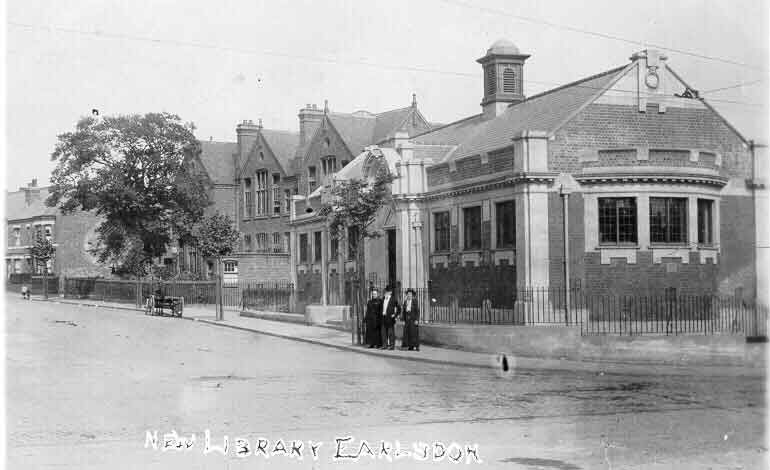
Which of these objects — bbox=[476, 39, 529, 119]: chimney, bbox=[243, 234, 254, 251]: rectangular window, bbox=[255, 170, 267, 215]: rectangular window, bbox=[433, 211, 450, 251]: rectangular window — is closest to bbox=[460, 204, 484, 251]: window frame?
bbox=[433, 211, 450, 251]: rectangular window

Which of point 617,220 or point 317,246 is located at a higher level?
point 617,220

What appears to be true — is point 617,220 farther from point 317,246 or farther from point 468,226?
point 317,246

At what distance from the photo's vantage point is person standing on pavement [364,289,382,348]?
74.4ft

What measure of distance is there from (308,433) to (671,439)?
441 cm

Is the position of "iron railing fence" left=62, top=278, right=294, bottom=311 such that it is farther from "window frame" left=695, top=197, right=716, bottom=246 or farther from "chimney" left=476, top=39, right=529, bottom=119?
"window frame" left=695, top=197, right=716, bottom=246

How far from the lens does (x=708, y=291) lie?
26.2m

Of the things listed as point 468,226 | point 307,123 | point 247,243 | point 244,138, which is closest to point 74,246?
point 244,138

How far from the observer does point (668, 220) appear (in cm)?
2583

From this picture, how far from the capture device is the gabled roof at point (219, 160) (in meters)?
66.5

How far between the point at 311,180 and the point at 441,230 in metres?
24.4

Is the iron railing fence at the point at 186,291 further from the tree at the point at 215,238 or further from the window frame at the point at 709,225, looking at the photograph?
the window frame at the point at 709,225

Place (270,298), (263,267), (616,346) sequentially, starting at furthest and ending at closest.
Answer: (263,267), (270,298), (616,346)

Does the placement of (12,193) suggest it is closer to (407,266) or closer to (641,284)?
(407,266)

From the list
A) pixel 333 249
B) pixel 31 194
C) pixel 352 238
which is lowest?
pixel 333 249
